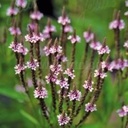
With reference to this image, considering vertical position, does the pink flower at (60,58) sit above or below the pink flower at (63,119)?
above

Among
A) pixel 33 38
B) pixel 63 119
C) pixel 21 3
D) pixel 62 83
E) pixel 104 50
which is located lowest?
pixel 63 119

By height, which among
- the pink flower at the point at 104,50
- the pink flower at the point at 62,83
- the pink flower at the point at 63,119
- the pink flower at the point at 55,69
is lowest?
the pink flower at the point at 63,119

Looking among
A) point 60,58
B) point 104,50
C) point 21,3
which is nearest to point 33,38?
point 60,58

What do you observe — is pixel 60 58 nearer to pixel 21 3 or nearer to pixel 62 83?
pixel 62 83

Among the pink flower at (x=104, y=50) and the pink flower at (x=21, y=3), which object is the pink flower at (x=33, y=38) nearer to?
the pink flower at (x=104, y=50)

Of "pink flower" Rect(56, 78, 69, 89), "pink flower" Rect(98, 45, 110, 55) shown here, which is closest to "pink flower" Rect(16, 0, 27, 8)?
"pink flower" Rect(98, 45, 110, 55)

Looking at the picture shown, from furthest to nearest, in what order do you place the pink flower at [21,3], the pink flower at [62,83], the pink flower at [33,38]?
the pink flower at [21,3] < the pink flower at [33,38] < the pink flower at [62,83]

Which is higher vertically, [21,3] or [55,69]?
[21,3]

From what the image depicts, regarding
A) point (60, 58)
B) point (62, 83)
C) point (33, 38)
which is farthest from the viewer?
point (60, 58)

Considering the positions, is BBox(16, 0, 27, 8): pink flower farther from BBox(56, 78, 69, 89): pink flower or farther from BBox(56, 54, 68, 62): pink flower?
BBox(56, 78, 69, 89): pink flower

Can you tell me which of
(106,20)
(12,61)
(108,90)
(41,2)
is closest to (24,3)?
(12,61)

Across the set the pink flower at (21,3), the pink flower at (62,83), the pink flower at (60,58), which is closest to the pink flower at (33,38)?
the pink flower at (60,58)

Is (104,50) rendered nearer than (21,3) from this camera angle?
Yes
